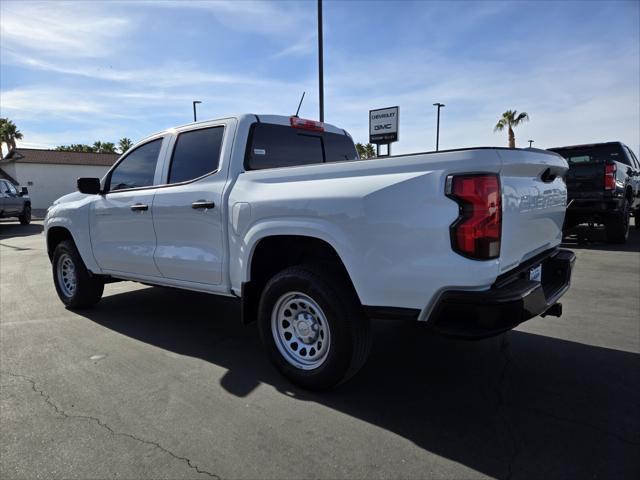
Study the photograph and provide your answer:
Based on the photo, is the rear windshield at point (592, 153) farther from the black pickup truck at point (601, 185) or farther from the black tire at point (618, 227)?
the black tire at point (618, 227)

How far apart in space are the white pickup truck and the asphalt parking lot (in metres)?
0.44

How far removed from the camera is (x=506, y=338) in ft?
13.7

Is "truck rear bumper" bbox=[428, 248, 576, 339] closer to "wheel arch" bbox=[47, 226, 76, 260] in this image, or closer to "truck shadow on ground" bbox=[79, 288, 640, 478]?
"truck shadow on ground" bbox=[79, 288, 640, 478]

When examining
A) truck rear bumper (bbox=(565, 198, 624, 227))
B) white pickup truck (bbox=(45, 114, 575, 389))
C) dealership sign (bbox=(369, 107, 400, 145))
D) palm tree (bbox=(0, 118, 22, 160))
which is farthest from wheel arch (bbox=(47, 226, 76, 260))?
palm tree (bbox=(0, 118, 22, 160))

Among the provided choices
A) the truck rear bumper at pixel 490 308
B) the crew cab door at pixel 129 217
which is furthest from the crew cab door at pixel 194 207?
the truck rear bumper at pixel 490 308

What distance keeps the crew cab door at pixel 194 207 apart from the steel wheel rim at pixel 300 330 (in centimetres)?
69

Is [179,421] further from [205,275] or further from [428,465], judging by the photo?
[428,465]

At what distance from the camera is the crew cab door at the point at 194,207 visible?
369 centimetres

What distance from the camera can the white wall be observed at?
34.4m

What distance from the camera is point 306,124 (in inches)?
172

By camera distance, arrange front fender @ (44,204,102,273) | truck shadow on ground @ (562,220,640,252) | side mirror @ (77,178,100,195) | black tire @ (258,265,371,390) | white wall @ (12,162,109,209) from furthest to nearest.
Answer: white wall @ (12,162,109,209) → truck shadow on ground @ (562,220,640,252) → front fender @ (44,204,102,273) → side mirror @ (77,178,100,195) → black tire @ (258,265,371,390)

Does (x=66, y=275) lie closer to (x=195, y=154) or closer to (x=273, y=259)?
(x=195, y=154)

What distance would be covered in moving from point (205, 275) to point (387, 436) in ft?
6.45

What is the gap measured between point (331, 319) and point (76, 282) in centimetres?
378
